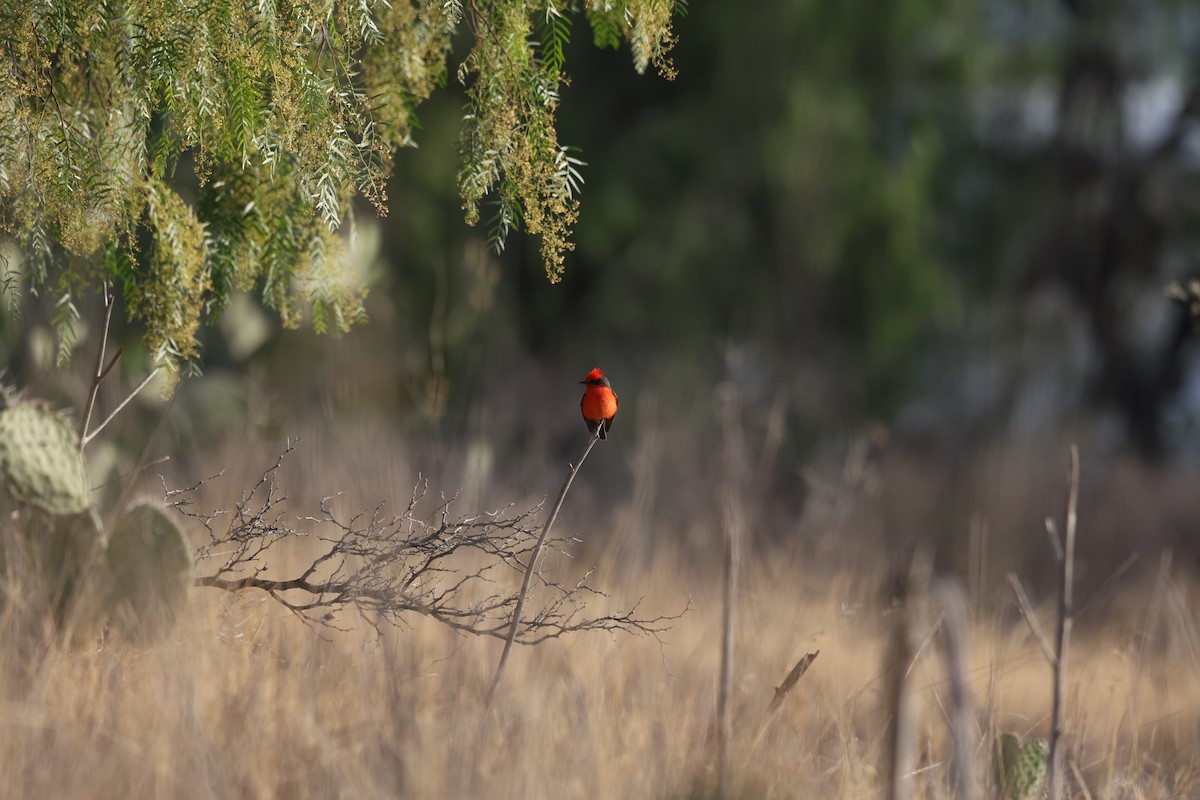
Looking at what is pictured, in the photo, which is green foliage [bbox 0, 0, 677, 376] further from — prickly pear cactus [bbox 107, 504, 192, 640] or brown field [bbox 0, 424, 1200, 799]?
brown field [bbox 0, 424, 1200, 799]

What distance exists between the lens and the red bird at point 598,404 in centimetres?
160

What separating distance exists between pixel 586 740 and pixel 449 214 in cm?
636

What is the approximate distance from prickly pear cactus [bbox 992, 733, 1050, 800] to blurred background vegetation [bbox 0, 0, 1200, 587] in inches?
162

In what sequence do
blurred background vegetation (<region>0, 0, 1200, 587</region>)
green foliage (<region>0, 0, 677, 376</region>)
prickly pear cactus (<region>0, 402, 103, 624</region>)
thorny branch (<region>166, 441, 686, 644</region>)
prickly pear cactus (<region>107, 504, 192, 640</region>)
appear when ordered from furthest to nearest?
blurred background vegetation (<region>0, 0, 1200, 587</region>) → prickly pear cactus (<region>0, 402, 103, 624</region>) → prickly pear cactus (<region>107, 504, 192, 640</region>) → thorny branch (<region>166, 441, 686, 644</region>) → green foliage (<region>0, 0, 677, 376</region>)

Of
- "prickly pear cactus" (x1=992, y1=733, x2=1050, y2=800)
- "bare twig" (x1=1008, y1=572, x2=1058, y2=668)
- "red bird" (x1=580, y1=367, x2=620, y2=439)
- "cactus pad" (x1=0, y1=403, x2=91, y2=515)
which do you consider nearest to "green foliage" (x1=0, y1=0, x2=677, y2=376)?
"cactus pad" (x1=0, y1=403, x2=91, y2=515)

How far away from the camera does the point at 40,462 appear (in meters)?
2.77

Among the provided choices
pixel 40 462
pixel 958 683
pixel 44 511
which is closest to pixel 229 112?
pixel 40 462

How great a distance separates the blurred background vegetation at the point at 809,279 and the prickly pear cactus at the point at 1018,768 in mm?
4116

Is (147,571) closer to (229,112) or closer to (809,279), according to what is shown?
(229,112)

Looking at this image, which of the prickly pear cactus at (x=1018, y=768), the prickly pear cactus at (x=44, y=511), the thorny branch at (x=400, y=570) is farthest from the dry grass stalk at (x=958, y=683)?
the prickly pear cactus at (x=44, y=511)

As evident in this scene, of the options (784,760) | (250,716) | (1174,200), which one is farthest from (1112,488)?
(250,716)

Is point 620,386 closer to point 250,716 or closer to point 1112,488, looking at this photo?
point 1112,488

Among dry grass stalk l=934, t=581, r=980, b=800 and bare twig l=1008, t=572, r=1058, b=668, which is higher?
bare twig l=1008, t=572, r=1058, b=668

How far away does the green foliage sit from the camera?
2332mm
